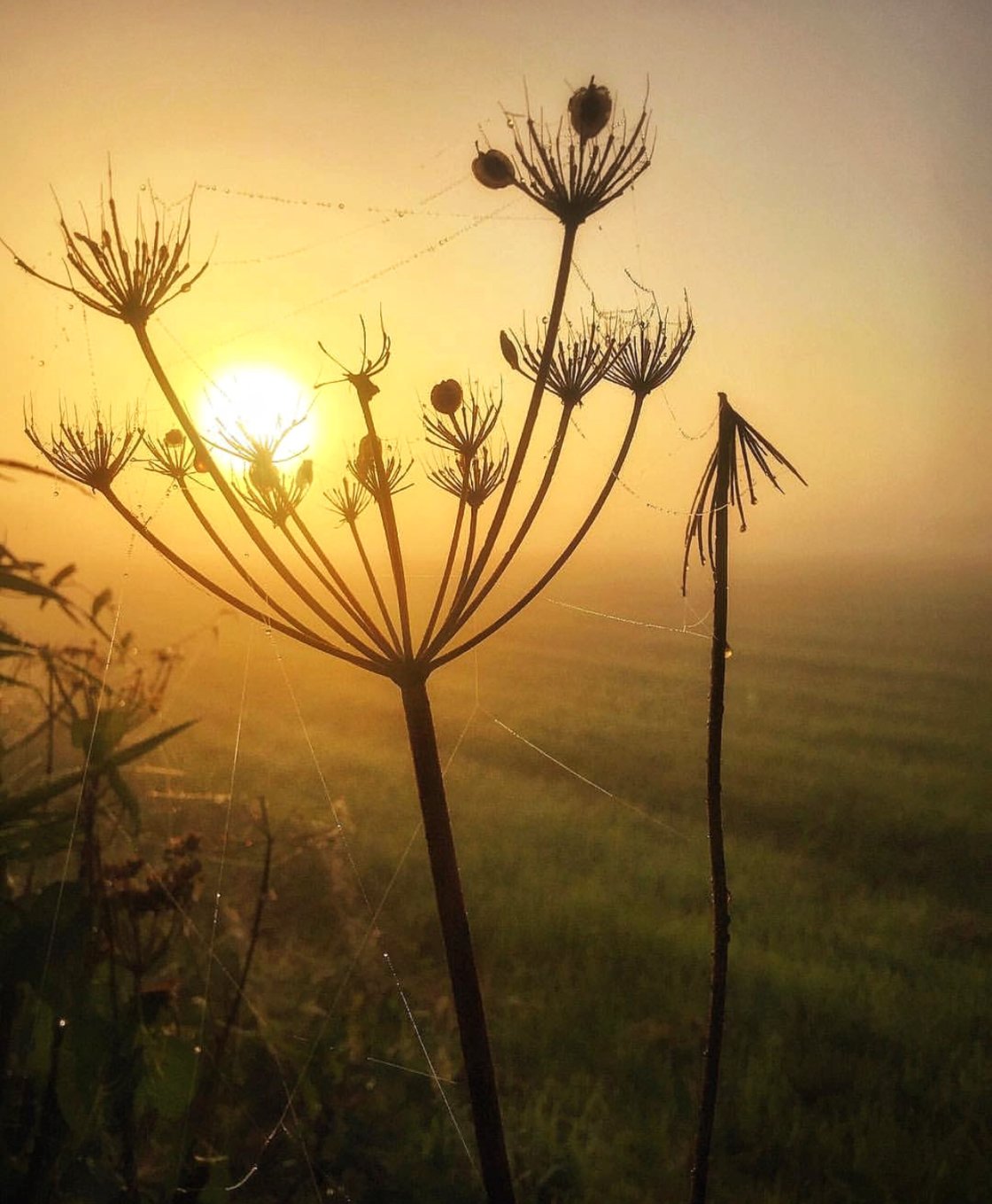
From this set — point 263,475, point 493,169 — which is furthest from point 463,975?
point 493,169

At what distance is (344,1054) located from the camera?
129 inches

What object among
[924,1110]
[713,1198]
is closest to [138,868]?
[713,1198]

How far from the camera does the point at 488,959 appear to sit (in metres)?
5.87

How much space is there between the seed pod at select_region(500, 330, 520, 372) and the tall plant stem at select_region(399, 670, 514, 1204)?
443 mm

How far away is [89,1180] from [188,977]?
3578 millimetres

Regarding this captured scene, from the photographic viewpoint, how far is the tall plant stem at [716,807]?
1.19 meters

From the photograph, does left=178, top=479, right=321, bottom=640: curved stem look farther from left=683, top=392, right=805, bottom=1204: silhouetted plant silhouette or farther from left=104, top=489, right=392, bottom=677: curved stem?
left=683, top=392, right=805, bottom=1204: silhouetted plant silhouette

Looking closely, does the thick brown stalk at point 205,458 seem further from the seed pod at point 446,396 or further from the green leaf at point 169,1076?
the green leaf at point 169,1076

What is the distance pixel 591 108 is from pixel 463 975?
3.23 feet

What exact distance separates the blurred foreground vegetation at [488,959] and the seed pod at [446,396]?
46cm

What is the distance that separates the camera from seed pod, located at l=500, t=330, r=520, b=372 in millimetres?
1087

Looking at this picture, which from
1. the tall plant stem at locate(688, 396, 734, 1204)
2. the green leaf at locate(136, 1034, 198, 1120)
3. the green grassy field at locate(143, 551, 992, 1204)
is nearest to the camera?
the green leaf at locate(136, 1034, 198, 1120)

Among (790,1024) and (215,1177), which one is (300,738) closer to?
(790,1024)

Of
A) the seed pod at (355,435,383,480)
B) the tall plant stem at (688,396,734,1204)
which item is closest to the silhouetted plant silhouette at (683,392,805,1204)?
Result: the tall plant stem at (688,396,734,1204)
